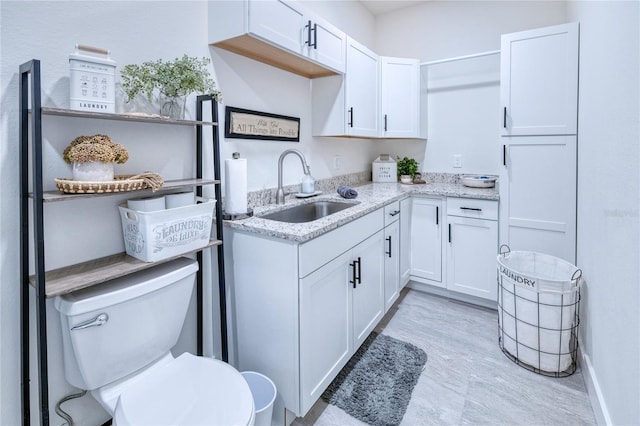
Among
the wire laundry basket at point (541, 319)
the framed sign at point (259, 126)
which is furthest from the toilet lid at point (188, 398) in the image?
the wire laundry basket at point (541, 319)

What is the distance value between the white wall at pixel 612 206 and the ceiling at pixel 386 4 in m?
1.64

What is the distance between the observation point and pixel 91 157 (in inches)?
40.6

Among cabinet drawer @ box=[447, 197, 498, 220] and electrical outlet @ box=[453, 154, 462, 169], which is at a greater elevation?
electrical outlet @ box=[453, 154, 462, 169]

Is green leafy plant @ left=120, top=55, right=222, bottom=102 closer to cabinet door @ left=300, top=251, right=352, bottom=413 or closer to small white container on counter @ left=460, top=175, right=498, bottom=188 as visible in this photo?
cabinet door @ left=300, top=251, right=352, bottom=413

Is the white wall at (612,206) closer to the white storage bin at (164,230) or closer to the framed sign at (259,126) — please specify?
the white storage bin at (164,230)

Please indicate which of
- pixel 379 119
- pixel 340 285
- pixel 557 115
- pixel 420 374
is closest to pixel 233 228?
pixel 340 285

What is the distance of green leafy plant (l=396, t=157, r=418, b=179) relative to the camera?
3.09 m

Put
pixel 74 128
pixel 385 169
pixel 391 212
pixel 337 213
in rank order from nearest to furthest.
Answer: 1. pixel 74 128
2. pixel 337 213
3. pixel 391 212
4. pixel 385 169

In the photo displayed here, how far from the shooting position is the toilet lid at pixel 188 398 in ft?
3.11

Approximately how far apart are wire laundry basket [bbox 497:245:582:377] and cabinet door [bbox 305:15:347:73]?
5.40 ft

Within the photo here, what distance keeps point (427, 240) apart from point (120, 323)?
2.24 m

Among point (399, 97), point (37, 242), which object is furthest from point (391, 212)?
point (37, 242)

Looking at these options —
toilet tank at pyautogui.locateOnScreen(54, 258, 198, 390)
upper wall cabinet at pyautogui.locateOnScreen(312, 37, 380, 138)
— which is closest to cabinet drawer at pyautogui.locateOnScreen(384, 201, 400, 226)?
upper wall cabinet at pyautogui.locateOnScreen(312, 37, 380, 138)

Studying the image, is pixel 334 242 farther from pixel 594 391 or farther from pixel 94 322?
pixel 594 391
